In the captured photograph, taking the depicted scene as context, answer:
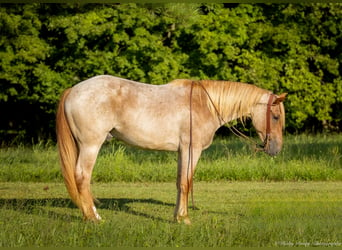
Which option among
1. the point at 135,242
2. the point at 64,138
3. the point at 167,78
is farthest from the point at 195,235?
the point at 167,78

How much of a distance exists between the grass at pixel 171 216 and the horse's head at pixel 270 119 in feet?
2.97

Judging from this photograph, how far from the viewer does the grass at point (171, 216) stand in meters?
7.12

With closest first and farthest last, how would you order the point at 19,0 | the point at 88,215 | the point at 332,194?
the point at 88,215 < the point at 332,194 < the point at 19,0

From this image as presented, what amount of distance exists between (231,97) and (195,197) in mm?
2379

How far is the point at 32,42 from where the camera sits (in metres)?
20.5

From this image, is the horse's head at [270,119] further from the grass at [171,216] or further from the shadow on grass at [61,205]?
the shadow on grass at [61,205]

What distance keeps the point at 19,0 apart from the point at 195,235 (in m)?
6.38

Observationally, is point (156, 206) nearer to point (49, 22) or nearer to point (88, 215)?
point (88, 215)

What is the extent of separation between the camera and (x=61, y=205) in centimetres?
996

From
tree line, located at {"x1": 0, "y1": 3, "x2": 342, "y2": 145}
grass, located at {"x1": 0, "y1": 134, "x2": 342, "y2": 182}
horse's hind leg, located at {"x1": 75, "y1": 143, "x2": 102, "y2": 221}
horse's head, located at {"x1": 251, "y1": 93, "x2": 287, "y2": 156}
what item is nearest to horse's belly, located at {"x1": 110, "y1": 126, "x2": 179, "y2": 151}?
horse's hind leg, located at {"x1": 75, "y1": 143, "x2": 102, "y2": 221}

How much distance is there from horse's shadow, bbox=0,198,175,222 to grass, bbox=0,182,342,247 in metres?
0.01

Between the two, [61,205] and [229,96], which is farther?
[61,205]
